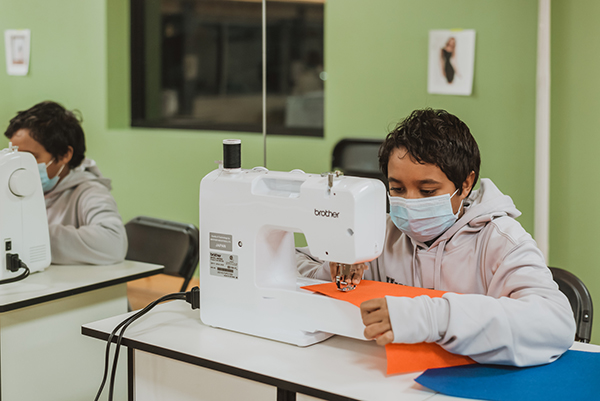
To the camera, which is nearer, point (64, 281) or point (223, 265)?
point (223, 265)

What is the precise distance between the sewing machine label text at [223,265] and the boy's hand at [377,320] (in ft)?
1.03

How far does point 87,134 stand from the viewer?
2.64m

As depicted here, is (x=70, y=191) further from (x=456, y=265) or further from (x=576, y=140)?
(x=576, y=140)

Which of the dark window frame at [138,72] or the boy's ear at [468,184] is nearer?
the boy's ear at [468,184]

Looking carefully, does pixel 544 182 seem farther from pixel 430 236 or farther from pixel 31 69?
pixel 31 69

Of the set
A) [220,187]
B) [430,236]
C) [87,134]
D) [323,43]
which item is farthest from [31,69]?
[430,236]

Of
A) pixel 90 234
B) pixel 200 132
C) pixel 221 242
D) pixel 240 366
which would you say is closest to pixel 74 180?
pixel 90 234

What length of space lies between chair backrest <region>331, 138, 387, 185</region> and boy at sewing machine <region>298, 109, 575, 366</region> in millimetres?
1371

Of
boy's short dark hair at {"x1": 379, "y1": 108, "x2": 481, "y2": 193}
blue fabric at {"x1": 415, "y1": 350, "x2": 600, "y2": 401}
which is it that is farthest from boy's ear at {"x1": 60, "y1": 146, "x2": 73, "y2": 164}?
blue fabric at {"x1": 415, "y1": 350, "x2": 600, "y2": 401}

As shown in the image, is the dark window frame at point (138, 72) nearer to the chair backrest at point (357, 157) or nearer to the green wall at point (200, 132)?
the green wall at point (200, 132)

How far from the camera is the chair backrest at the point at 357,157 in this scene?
2.96 meters

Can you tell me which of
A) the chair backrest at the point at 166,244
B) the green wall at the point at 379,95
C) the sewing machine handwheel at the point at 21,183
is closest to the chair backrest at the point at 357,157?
the green wall at the point at 379,95

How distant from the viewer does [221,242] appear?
1364 mm

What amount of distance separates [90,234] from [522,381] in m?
1.56
